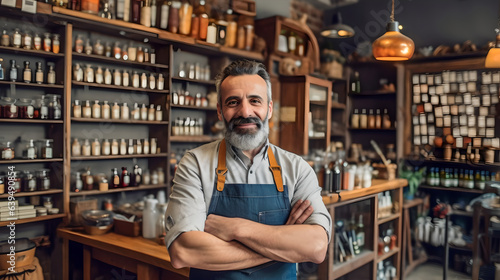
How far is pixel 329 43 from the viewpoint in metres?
6.12

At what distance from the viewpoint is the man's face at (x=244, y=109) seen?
159 centimetres

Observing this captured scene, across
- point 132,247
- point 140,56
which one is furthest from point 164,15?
point 132,247

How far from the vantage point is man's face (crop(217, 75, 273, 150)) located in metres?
1.59

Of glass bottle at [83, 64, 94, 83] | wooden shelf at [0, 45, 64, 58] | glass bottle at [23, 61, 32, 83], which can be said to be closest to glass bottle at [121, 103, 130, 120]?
glass bottle at [83, 64, 94, 83]

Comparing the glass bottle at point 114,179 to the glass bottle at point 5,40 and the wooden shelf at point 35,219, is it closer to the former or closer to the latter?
the wooden shelf at point 35,219

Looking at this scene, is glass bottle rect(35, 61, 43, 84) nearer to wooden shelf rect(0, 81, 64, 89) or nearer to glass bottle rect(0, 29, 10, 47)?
wooden shelf rect(0, 81, 64, 89)

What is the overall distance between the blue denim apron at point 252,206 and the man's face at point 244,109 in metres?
0.14

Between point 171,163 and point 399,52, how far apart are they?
2718 mm

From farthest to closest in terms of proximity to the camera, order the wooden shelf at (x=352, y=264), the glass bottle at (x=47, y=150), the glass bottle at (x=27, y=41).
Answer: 1. the glass bottle at (x=47, y=150)
2. the glass bottle at (x=27, y=41)
3. the wooden shelf at (x=352, y=264)

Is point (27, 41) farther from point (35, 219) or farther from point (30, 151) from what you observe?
point (35, 219)

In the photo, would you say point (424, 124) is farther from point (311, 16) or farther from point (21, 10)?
point (21, 10)

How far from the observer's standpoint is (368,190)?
3.45 meters

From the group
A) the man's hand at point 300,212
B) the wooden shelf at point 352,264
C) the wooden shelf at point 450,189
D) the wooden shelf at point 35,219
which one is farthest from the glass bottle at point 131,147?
the wooden shelf at point 450,189

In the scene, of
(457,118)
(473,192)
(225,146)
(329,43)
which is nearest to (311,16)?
(329,43)
